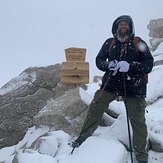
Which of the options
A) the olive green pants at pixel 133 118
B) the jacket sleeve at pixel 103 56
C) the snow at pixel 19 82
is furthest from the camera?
the snow at pixel 19 82

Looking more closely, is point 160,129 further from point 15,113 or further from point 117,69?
point 15,113

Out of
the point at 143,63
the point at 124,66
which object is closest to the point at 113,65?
the point at 124,66

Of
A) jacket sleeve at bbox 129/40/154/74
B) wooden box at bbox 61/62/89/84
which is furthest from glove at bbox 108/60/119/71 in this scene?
wooden box at bbox 61/62/89/84

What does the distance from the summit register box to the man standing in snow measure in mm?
4081

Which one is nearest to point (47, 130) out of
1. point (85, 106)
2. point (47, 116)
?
point (47, 116)

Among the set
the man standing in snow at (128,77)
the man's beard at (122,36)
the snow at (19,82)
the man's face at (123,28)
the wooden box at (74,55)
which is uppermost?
the man's face at (123,28)

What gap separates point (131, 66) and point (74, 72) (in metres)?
4.55

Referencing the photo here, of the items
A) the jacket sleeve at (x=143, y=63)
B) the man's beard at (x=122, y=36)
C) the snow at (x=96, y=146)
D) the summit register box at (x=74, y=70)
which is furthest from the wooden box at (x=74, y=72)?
the jacket sleeve at (x=143, y=63)

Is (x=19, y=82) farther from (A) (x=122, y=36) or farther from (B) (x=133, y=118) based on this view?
(B) (x=133, y=118)

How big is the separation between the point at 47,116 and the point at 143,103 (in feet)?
8.65

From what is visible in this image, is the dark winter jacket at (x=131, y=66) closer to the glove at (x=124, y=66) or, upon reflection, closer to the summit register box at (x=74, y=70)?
the glove at (x=124, y=66)

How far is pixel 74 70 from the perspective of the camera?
10.1 m

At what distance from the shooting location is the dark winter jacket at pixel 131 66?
563 cm

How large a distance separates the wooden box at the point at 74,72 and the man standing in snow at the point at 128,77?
407 cm
